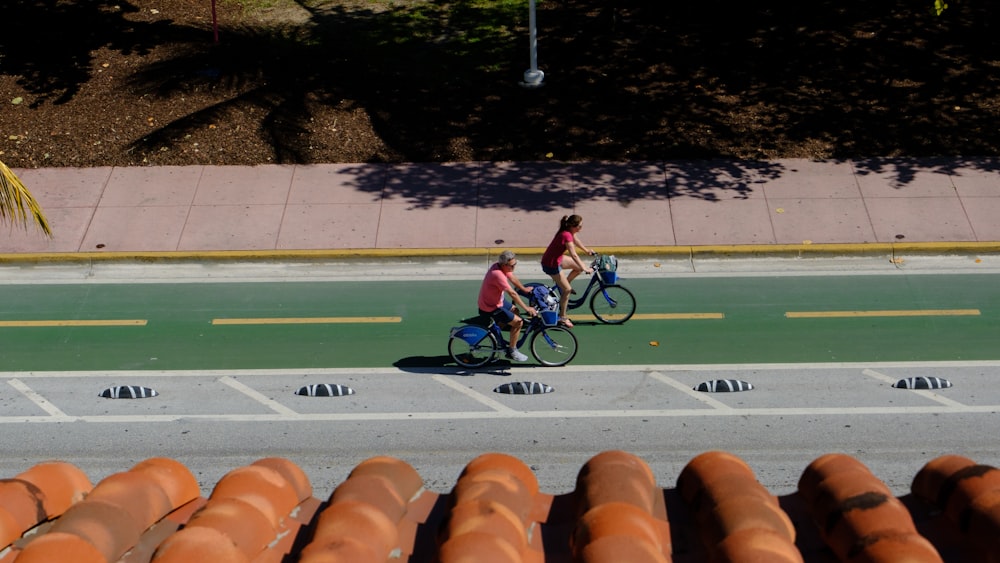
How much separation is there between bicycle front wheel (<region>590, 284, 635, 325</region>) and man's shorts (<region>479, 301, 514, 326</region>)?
1.41 meters

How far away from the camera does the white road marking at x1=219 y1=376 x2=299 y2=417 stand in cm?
1173

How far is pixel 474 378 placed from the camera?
12430 mm

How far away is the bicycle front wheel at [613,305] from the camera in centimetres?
1329

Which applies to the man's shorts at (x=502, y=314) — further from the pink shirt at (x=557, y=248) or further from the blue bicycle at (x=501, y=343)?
the pink shirt at (x=557, y=248)

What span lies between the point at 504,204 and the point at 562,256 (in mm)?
3668

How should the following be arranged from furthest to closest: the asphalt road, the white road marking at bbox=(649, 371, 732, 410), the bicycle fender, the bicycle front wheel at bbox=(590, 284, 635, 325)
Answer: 1. the bicycle front wheel at bbox=(590, 284, 635, 325)
2. the bicycle fender
3. the white road marking at bbox=(649, 371, 732, 410)
4. the asphalt road

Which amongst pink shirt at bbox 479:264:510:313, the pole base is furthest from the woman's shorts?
the pole base

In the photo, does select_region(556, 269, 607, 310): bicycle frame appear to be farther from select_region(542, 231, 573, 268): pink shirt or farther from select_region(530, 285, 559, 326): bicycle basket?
select_region(530, 285, 559, 326): bicycle basket

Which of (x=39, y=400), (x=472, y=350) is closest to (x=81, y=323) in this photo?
(x=39, y=400)

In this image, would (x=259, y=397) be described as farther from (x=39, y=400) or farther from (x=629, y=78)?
(x=629, y=78)

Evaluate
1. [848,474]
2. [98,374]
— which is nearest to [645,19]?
[98,374]

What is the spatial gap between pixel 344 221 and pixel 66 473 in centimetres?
920

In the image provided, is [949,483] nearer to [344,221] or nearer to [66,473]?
[66,473]

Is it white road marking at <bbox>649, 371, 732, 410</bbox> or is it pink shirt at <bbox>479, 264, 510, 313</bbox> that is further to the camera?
pink shirt at <bbox>479, 264, 510, 313</bbox>
